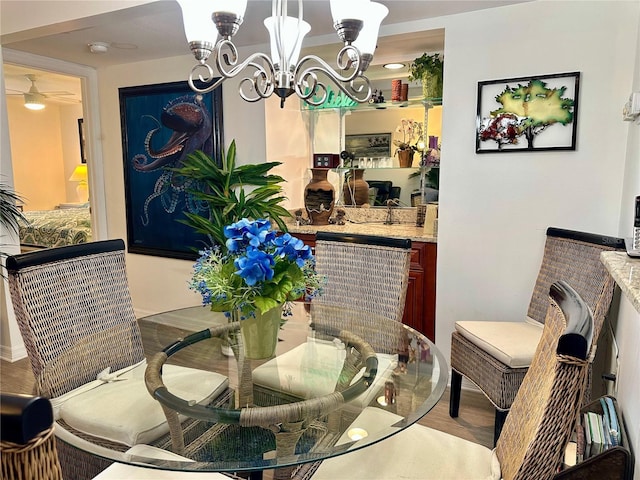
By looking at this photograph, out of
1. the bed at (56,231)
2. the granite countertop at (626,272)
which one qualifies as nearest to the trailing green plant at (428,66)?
the granite countertop at (626,272)

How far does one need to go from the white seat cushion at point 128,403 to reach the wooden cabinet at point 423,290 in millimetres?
1610

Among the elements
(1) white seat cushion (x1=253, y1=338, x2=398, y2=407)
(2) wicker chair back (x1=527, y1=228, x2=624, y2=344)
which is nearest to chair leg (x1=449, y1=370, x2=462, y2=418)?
(2) wicker chair back (x1=527, y1=228, x2=624, y2=344)

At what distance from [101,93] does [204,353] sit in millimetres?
3305

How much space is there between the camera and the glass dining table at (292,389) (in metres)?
1.15

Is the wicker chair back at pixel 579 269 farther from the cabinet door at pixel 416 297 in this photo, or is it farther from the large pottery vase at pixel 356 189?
the large pottery vase at pixel 356 189

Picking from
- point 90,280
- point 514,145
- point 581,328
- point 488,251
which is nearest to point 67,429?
point 90,280

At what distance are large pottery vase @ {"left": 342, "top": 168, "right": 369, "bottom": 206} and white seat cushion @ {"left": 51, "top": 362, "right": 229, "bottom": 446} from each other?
2362mm

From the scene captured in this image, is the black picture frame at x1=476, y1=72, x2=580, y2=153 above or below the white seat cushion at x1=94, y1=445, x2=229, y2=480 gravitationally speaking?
above

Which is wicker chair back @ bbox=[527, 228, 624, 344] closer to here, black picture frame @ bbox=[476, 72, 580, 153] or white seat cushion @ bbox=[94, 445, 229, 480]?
black picture frame @ bbox=[476, 72, 580, 153]

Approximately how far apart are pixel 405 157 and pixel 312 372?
2.31 metres

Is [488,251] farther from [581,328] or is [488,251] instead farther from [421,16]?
[581,328]

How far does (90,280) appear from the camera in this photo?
6.18ft

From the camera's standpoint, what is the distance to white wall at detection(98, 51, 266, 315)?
11.4ft

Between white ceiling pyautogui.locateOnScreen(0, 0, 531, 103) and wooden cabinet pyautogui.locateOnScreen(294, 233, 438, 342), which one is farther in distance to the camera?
wooden cabinet pyautogui.locateOnScreen(294, 233, 438, 342)
